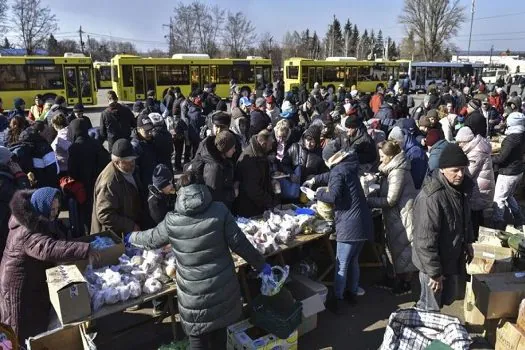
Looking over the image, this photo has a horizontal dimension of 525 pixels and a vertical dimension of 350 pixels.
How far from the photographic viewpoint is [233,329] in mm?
3781

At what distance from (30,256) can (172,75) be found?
20.9 metres

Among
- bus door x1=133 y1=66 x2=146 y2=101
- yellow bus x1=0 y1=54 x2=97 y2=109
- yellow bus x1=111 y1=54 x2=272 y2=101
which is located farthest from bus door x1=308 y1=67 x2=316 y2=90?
yellow bus x1=0 y1=54 x2=97 y2=109

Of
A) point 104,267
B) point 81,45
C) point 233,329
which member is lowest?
point 233,329

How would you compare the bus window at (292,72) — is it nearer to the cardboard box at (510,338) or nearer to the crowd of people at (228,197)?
the crowd of people at (228,197)

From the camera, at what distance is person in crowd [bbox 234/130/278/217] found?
193 inches

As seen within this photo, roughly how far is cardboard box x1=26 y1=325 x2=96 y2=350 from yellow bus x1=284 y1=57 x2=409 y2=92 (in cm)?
2360

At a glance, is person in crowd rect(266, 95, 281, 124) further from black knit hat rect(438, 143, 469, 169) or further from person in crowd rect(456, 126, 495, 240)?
black knit hat rect(438, 143, 469, 169)

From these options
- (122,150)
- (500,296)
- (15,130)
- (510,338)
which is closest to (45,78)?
(15,130)

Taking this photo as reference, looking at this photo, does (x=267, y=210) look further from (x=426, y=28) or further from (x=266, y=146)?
(x=426, y=28)

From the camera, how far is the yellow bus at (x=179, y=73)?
21.9m

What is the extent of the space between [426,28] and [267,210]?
56.9m

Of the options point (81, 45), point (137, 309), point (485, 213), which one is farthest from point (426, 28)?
point (137, 309)

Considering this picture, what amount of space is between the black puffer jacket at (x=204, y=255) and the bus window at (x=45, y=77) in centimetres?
1953

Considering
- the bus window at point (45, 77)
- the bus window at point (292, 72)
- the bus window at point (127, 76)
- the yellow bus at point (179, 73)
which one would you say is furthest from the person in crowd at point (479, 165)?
the bus window at point (292, 72)
